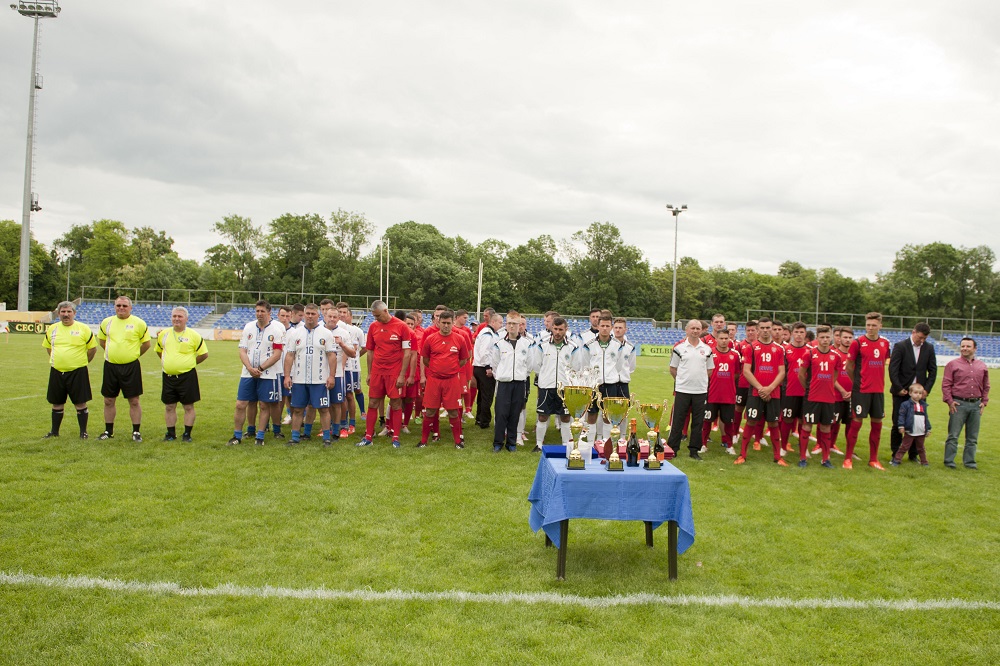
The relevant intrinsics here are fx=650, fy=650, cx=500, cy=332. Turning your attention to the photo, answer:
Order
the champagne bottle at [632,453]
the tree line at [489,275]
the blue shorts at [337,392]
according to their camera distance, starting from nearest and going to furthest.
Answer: the champagne bottle at [632,453], the blue shorts at [337,392], the tree line at [489,275]

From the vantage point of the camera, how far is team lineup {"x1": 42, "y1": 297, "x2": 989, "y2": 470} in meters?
8.88

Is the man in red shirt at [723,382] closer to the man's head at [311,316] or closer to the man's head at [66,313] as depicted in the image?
A: the man's head at [311,316]

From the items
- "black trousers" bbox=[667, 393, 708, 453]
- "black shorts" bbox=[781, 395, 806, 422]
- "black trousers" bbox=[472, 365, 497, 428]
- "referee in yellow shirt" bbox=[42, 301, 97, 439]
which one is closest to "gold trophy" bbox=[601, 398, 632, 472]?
"black trousers" bbox=[667, 393, 708, 453]

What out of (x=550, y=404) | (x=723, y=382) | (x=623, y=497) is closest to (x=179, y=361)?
(x=550, y=404)

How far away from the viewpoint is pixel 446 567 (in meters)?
4.91

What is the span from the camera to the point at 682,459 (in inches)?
357

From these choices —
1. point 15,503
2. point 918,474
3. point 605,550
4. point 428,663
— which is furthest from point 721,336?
point 15,503

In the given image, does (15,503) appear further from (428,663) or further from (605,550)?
(605,550)

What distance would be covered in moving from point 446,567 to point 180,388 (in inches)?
221

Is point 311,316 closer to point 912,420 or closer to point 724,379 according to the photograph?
point 724,379

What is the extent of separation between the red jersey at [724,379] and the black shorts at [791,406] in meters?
0.69

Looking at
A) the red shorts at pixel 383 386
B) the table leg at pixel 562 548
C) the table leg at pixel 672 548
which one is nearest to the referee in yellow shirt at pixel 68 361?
the red shorts at pixel 383 386

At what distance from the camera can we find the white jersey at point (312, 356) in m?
9.10

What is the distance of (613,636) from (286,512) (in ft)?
11.4
